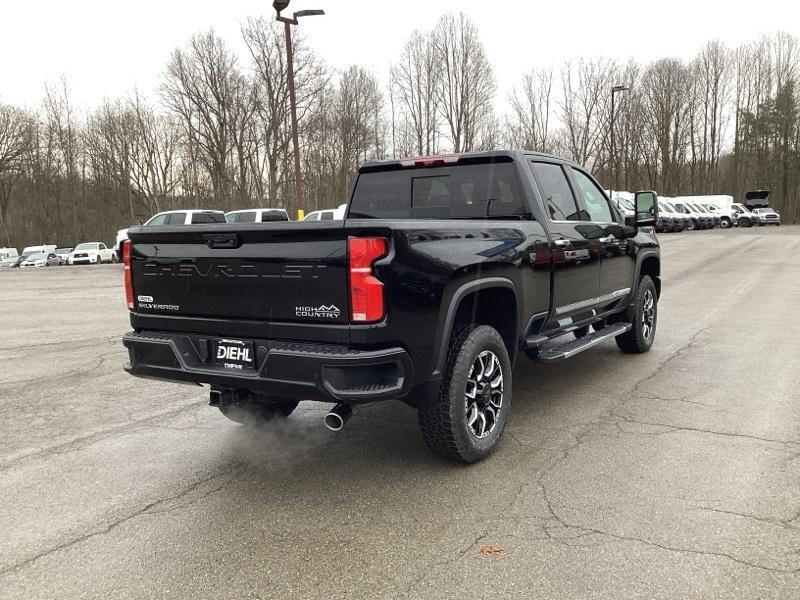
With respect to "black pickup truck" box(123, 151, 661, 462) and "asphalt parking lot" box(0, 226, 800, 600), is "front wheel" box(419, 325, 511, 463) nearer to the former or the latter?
"black pickup truck" box(123, 151, 661, 462)

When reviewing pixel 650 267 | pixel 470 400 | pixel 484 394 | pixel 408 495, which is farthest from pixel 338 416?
pixel 650 267

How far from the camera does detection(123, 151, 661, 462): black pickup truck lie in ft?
10.5

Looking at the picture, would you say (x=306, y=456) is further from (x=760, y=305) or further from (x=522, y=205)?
(x=760, y=305)

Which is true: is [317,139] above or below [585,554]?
above

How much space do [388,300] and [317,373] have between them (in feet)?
1.71

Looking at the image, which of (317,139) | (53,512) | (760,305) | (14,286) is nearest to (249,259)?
(53,512)

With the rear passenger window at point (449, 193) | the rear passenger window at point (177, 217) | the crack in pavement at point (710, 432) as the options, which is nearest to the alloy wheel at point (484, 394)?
the crack in pavement at point (710, 432)

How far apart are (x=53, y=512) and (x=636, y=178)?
5884cm

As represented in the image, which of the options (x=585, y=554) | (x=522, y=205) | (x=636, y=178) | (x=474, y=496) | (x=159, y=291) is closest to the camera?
(x=585, y=554)

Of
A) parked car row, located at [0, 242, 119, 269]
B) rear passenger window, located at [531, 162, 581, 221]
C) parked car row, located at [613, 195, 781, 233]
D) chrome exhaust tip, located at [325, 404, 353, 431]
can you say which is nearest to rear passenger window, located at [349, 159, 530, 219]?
rear passenger window, located at [531, 162, 581, 221]

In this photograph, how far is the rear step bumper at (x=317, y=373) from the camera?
10.3 feet

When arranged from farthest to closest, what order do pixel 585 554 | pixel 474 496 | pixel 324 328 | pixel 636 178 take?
pixel 636 178
pixel 474 496
pixel 324 328
pixel 585 554

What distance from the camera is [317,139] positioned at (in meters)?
41.2

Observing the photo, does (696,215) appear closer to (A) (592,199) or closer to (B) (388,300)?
(A) (592,199)
